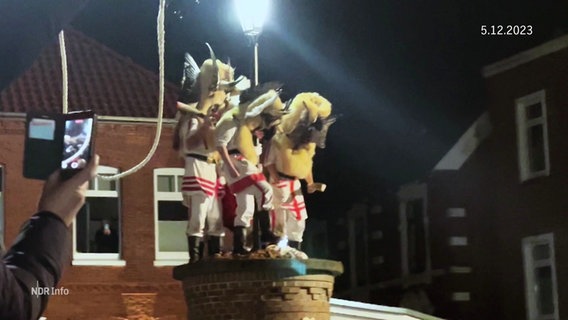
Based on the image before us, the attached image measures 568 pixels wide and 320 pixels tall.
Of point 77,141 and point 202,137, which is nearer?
point 77,141

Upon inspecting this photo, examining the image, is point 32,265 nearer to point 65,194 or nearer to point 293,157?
point 65,194

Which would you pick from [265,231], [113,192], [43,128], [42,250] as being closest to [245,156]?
[265,231]

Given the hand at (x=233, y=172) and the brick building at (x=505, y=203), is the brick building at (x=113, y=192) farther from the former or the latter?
the hand at (x=233, y=172)

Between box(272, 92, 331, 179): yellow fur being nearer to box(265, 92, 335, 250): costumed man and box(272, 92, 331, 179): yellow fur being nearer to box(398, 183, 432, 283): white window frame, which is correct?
box(265, 92, 335, 250): costumed man

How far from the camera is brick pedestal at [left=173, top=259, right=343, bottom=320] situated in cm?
381

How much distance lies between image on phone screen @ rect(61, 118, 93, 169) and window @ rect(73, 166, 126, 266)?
4656 millimetres

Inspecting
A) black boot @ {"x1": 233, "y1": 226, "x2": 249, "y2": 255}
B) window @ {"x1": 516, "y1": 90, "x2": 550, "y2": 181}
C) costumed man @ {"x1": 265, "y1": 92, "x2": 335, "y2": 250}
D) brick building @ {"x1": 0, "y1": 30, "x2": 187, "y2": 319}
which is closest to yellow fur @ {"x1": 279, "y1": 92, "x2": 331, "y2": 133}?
costumed man @ {"x1": 265, "y1": 92, "x2": 335, "y2": 250}

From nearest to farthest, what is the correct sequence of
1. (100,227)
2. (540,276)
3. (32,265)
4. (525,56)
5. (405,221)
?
(32,265), (100,227), (540,276), (525,56), (405,221)

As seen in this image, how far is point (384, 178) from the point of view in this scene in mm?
7141

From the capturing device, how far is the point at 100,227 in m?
5.81

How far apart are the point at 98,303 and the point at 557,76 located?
3.31 metres

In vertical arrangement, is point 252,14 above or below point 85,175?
above

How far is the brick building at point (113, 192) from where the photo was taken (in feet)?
18.3

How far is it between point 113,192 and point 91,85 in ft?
2.24
